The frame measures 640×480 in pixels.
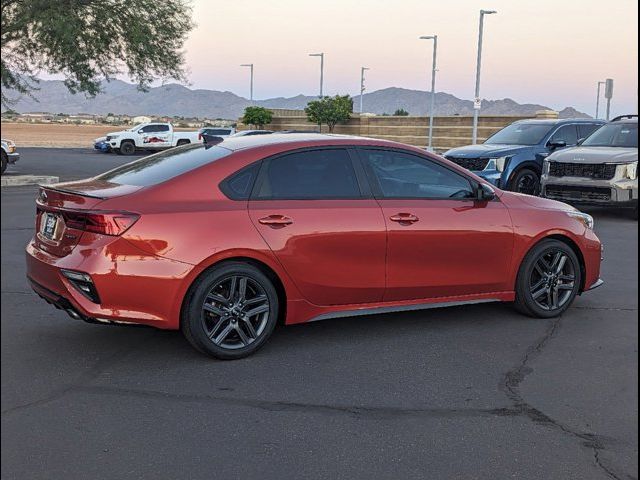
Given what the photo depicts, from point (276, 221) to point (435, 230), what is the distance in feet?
4.36

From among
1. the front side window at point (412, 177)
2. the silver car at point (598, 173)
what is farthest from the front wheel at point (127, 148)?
the front side window at point (412, 177)

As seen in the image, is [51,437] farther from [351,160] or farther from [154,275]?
[351,160]

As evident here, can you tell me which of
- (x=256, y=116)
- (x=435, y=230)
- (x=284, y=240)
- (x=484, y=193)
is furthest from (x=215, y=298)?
(x=256, y=116)

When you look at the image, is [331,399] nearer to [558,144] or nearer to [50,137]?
[558,144]

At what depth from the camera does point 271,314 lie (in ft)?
18.1

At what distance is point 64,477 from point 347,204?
2.95 m

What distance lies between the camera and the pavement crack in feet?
13.1

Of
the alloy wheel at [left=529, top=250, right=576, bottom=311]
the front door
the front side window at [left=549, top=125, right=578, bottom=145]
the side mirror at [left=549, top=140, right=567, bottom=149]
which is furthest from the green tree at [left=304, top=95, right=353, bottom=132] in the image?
the front door

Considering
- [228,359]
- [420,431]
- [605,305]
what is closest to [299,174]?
[228,359]

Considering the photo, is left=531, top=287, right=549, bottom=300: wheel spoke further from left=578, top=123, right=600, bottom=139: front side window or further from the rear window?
left=578, top=123, right=600, bottom=139: front side window

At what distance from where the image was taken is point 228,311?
5.35 metres

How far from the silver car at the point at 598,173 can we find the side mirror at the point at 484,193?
25.3ft

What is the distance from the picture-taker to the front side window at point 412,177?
604 centimetres

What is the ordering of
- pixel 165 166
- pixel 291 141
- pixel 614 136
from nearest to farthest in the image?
pixel 165 166
pixel 291 141
pixel 614 136
